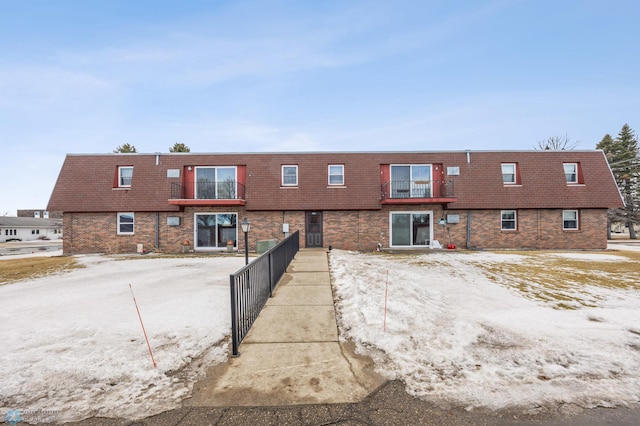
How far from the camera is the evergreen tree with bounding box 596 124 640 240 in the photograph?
1275 inches

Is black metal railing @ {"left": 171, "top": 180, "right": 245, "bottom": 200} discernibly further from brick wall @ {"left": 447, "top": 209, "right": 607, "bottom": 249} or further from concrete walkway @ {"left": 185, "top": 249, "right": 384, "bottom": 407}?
brick wall @ {"left": 447, "top": 209, "right": 607, "bottom": 249}

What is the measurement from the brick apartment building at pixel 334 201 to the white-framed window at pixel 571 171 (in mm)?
280

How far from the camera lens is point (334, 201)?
17344mm

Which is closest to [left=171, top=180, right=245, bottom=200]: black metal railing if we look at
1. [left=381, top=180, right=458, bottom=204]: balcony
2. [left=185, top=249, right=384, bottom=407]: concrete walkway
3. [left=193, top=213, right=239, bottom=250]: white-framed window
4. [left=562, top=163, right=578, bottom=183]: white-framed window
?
[left=193, top=213, right=239, bottom=250]: white-framed window

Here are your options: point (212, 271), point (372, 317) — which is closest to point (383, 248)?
point (212, 271)

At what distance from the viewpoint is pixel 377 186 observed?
17.5 m

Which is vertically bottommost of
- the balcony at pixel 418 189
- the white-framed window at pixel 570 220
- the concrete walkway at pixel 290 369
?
the concrete walkway at pixel 290 369

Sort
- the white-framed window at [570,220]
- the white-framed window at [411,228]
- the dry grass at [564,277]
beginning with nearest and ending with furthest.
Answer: the dry grass at [564,277]
the white-framed window at [570,220]
the white-framed window at [411,228]

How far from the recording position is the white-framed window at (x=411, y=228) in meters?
17.8

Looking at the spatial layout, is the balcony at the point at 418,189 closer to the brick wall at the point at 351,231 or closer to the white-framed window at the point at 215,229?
the brick wall at the point at 351,231

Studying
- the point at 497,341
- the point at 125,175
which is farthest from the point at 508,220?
the point at 125,175

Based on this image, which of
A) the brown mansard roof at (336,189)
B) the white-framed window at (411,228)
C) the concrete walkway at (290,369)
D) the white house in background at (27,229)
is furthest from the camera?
the white house in background at (27,229)

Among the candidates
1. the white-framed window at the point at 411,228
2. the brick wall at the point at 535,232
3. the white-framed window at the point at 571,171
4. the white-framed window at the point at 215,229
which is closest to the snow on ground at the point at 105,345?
the white-framed window at the point at 215,229

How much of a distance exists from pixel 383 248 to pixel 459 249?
4534mm
